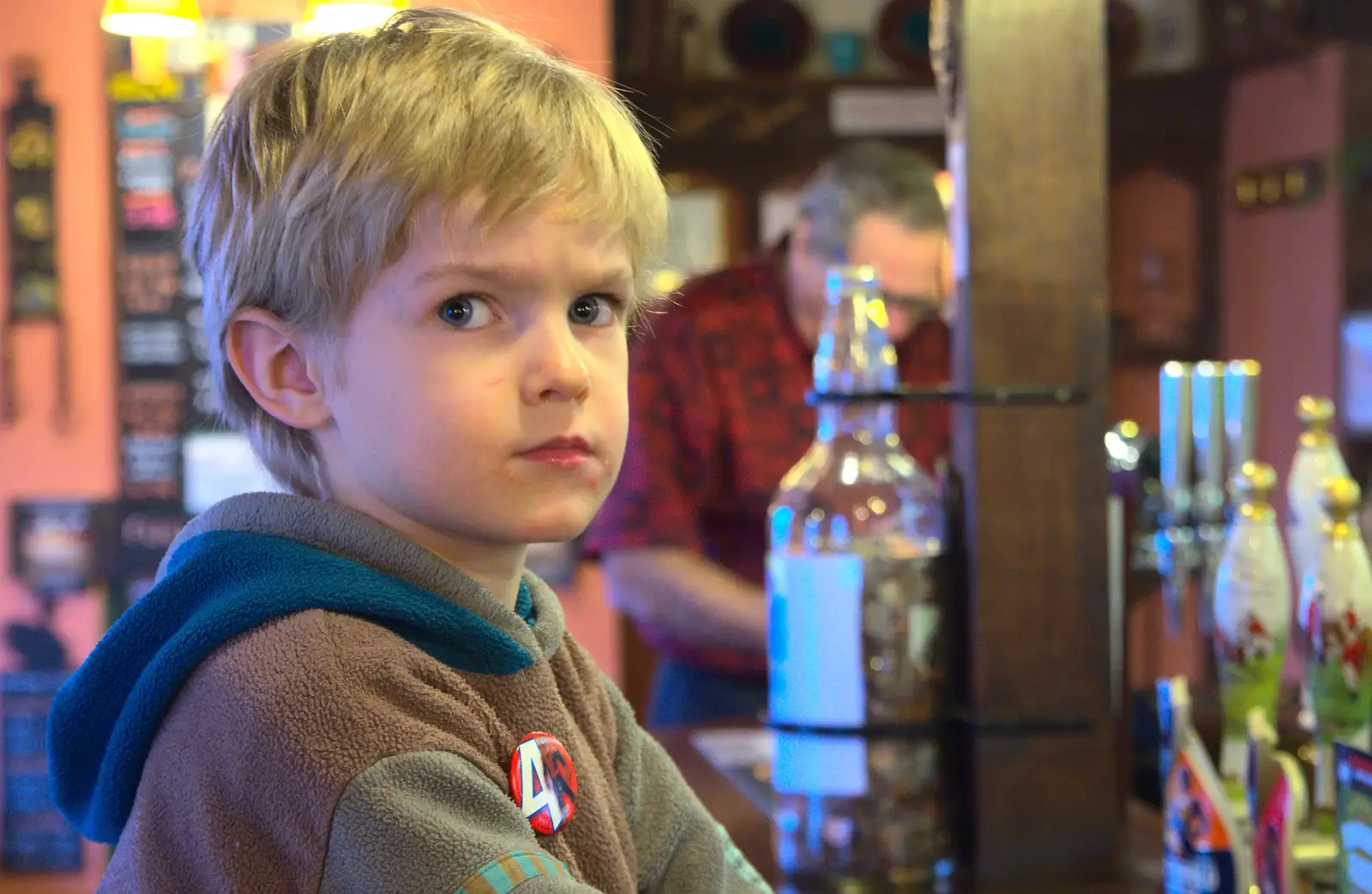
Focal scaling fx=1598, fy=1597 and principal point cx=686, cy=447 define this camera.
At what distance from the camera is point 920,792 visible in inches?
48.2

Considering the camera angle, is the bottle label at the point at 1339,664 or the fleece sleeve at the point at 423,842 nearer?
the fleece sleeve at the point at 423,842

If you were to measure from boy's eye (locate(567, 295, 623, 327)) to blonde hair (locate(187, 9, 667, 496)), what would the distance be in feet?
0.14

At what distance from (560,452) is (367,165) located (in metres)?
0.18

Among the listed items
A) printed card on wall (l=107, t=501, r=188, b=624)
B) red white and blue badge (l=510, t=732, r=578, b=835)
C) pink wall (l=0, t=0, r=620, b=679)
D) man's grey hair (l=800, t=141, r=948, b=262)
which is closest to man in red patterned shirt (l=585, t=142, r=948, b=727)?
man's grey hair (l=800, t=141, r=948, b=262)

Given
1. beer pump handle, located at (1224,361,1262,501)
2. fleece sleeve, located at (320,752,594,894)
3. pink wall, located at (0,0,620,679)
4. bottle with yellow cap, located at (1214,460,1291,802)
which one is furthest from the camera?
pink wall, located at (0,0,620,679)

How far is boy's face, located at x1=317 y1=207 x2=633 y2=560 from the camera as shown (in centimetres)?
80

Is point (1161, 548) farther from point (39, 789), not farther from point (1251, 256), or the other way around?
point (1251, 256)

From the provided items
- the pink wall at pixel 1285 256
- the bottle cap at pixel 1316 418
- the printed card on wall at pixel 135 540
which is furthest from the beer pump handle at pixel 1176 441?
the pink wall at pixel 1285 256

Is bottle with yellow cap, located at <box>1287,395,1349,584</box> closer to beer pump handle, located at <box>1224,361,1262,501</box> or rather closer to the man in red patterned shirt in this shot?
beer pump handle, located at <box>1224,361,1262,501</box>

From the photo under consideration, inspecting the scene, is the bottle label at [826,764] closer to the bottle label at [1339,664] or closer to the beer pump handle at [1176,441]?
the bottle label at [1339,664]

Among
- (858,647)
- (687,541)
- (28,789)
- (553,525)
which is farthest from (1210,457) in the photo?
(28,789)

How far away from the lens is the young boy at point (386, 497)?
73 cm

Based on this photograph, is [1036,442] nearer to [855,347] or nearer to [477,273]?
[855,347]

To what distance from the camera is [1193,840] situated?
109cm
